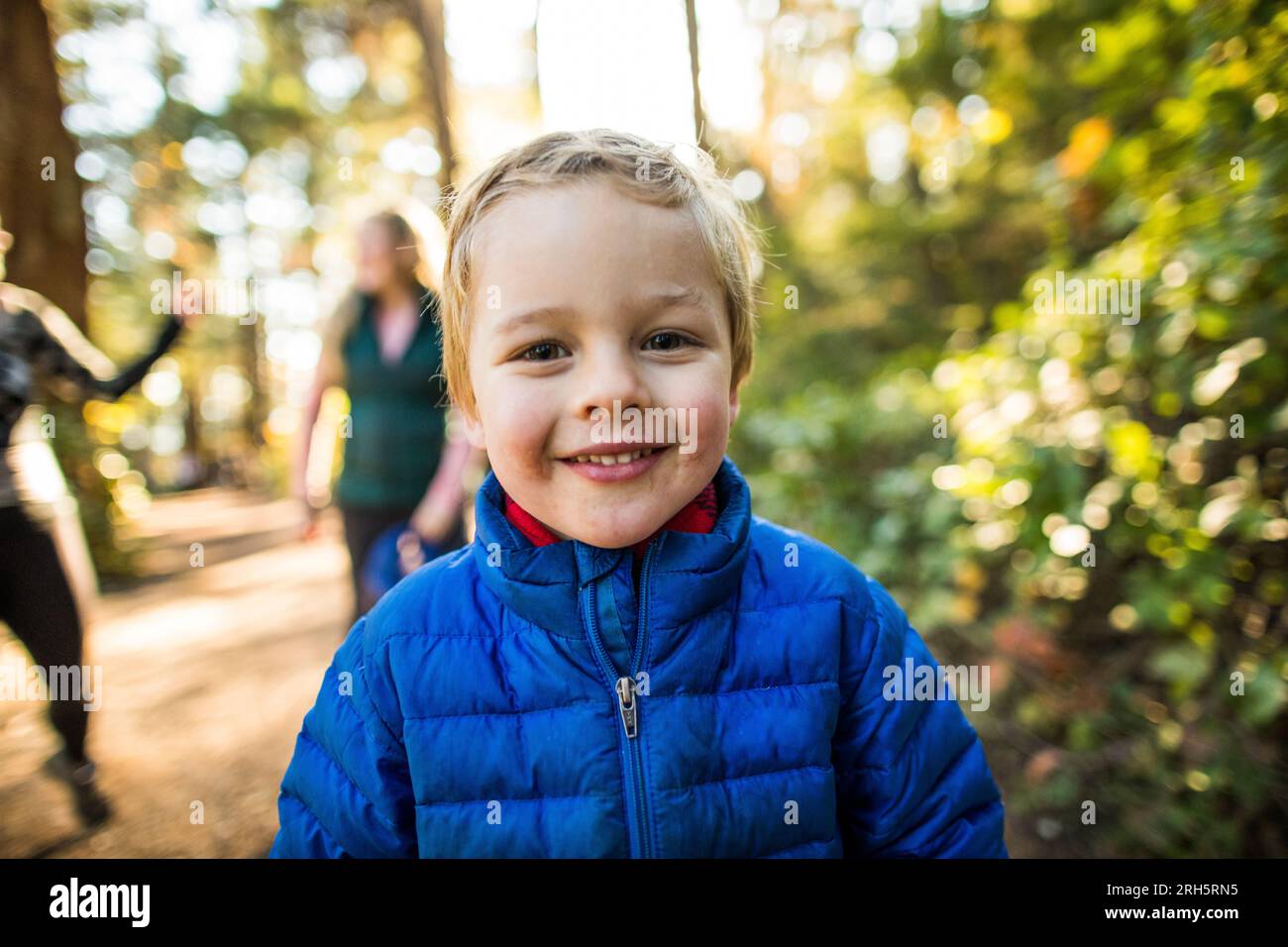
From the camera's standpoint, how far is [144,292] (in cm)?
266

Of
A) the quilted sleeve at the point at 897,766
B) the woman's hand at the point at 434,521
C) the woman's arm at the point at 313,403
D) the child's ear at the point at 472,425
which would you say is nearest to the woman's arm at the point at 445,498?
the woman's hand at the point at 434,521

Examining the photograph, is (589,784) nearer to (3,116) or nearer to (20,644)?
(20,644)

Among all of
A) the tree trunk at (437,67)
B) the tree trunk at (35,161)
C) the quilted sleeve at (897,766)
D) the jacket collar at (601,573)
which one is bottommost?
the quilted sleeve at (897,766)

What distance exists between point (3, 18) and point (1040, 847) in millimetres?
3908

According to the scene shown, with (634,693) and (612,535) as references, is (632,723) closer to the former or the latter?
(634,693)

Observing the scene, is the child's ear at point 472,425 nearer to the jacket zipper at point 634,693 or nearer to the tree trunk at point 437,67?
the jacket zipper at point 634,693

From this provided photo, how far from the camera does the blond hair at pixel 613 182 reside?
96cm

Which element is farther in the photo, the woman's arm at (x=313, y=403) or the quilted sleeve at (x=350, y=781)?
the woman's arm at (x=313, y=403)

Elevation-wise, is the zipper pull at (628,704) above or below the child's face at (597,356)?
below

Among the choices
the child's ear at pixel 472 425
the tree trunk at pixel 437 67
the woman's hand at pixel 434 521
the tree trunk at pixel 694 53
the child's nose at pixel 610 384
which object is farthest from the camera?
the tree trunk at pixel 437 67

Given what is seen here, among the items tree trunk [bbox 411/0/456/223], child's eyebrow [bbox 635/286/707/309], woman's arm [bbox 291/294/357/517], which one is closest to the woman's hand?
woman's arm [bbox 291/294/357/517]

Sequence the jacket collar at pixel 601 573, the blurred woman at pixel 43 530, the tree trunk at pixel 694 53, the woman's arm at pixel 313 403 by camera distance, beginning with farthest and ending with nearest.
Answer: the tree trunk at pixel 694 53 → the woman's arm at pixel 313 403 → the blurred woman at pixel 43 530 → the jacket collar at pixel 601 573

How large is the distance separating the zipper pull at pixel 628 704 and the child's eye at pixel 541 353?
467mm

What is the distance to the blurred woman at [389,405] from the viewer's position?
7.41 feet
